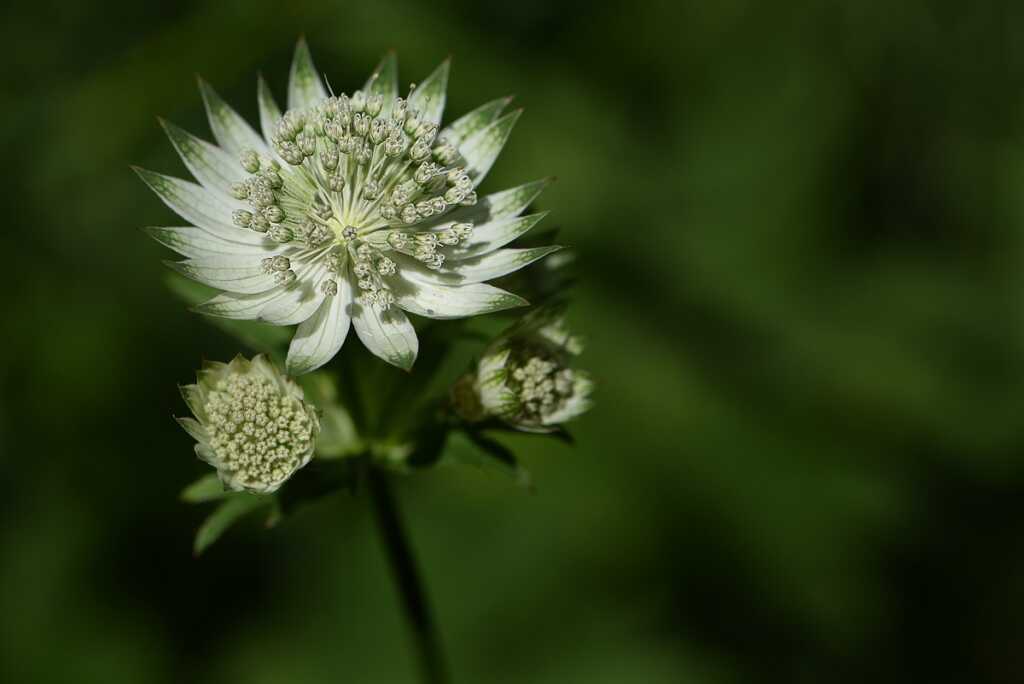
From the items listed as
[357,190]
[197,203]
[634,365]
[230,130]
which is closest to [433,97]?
[357,190]

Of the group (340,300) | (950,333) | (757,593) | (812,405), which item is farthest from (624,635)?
(340,300)

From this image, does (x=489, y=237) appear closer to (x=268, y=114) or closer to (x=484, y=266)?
(x=484, y=266)

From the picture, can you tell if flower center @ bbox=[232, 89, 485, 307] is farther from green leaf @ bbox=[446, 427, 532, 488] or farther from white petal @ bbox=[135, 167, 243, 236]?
green leaf @ bbox=[446, 427, 532, 488]

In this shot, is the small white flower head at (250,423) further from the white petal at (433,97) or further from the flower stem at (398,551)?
the white petal at (433,97)

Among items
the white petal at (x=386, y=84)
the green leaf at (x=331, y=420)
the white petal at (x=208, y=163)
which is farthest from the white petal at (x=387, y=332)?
the white petal at (x=386, y=84)

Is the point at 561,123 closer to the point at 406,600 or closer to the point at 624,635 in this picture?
the point at 624,635

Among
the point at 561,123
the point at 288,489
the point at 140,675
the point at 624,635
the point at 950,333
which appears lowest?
the point at 140,675
